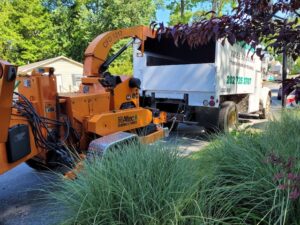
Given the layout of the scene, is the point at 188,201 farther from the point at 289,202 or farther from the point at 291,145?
the point at 291,145

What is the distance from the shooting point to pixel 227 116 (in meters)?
8.06

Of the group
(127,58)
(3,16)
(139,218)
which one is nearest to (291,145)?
Answer: (139,218)

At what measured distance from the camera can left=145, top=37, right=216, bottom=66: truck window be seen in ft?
28.1

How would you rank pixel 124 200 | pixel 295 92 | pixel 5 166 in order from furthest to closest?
pixel 5 166 → pixel 124 200 → pixel 295 92

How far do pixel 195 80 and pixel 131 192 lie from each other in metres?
5.84

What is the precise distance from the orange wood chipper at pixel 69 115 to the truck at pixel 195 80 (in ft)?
4.68

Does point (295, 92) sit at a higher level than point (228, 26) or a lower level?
lower

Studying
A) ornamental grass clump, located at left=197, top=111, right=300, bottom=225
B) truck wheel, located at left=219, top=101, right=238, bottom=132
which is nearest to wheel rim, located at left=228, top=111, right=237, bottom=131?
truck wheel, located at left=219, top=101, right=238, bottom=132

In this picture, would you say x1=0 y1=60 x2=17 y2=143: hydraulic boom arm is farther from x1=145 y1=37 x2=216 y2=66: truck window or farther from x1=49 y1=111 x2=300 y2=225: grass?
x1=145 y1=37 x2=216 y2=66: truck window

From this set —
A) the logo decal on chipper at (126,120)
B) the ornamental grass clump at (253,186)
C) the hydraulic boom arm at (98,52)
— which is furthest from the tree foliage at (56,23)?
the ornamental grass clump at (253,186)

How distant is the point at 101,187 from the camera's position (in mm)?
2639

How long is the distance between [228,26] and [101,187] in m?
1.62

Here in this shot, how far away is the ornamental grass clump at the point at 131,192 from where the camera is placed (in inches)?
95.7

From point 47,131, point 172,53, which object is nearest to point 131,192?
point 47,131
